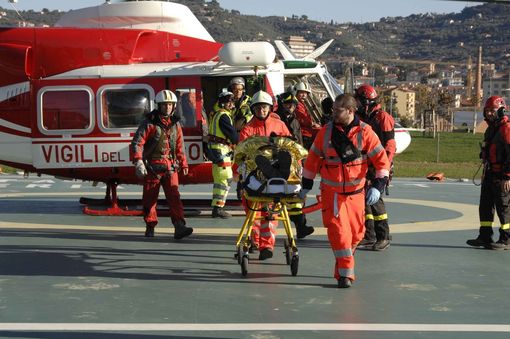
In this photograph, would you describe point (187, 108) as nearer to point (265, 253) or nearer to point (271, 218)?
point (265, 253)

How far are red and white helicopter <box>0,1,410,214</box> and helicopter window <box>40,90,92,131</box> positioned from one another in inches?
0.6

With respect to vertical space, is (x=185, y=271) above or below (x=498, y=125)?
below

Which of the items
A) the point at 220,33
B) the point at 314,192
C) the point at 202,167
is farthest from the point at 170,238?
the point at 220,33

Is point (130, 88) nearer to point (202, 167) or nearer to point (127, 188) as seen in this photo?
point (202, 167)

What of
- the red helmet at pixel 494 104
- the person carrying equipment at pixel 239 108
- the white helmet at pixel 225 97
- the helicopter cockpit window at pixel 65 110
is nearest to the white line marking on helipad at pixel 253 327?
the red helmet at pixel 494 104

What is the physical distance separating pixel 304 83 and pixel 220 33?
154875 mm

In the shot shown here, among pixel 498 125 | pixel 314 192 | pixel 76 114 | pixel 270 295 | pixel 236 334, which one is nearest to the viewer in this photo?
pixel 236 334

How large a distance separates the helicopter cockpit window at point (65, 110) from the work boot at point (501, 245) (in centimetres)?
633

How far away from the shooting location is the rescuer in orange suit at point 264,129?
9.53 m

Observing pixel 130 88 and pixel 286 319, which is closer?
pixel 286 319

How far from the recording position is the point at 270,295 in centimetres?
789

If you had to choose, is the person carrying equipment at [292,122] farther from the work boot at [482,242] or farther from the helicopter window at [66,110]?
the helicopter window at [66,110]

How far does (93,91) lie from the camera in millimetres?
12867

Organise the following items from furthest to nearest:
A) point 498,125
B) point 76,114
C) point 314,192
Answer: point 314,192 < point 76,114 < point 498,125
